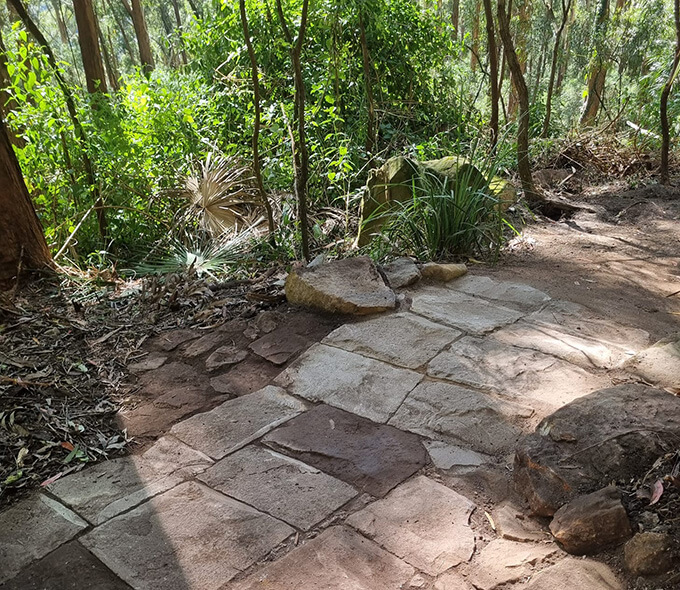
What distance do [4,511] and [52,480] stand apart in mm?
199

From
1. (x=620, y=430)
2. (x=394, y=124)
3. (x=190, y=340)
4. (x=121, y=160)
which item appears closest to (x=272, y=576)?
(x=620, y=430)

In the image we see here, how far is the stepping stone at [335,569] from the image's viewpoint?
5.54 feet

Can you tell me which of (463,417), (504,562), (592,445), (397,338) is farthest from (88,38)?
(504,562)

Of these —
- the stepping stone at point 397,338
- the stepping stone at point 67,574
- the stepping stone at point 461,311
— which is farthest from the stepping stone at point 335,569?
the stepping stone at point 461,311

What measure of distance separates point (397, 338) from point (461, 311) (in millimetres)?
512

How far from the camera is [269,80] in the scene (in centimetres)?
668

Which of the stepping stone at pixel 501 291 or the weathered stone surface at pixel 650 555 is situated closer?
the weathered stone surface at pixel 650 555

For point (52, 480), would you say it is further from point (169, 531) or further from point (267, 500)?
point (267, 500)

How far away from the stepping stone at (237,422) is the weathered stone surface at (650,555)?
143 cm

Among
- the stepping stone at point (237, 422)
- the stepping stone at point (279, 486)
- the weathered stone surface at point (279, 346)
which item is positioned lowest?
the stepping stone at point (279, 486)

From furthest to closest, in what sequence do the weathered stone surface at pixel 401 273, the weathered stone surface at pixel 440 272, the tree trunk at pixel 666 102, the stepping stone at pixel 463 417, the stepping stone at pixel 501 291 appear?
the tree trunk at pixel 666 102 → the weathered stone surface at pixel 440 272 → the weathered stone surface at pixel 401 273 → the stepping stone at pixel 501 291 → the stepping stone at pixel 463 417

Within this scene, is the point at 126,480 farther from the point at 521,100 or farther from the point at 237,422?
the point at 521,100

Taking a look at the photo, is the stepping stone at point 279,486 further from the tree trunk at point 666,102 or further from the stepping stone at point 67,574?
the tree trunk at point 666,102

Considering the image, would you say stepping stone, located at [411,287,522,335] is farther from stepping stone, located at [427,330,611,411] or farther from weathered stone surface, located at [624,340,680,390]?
weathered stone surface, located at [624,340,680,390]
